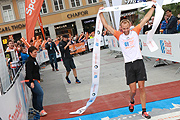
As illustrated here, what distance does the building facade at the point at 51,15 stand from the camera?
34.0 m

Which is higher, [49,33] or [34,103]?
[49,33]

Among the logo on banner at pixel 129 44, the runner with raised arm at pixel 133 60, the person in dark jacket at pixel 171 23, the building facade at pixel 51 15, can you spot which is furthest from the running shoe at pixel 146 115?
the building facade at pixel 51 15

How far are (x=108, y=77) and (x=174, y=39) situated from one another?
320 centimetres

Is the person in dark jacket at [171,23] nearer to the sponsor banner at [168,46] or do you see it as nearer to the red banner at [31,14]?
the sponsor banner at [168,46]

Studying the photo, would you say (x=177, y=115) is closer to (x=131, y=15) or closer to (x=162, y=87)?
(x=162, y=87)

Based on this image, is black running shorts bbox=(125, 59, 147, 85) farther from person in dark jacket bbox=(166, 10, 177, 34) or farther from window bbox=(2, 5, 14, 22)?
window bbox=(2, 5, 14, 22)

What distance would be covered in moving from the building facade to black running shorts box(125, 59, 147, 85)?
30354 mm

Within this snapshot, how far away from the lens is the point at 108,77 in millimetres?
10273

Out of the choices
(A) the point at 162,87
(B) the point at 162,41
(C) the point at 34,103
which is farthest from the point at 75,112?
(B) the point at 162,41

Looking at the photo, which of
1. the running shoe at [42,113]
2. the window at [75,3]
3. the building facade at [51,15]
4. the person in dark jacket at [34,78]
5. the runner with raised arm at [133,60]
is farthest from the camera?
the window at [75,3]

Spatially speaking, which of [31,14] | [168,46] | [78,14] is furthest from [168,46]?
[78,14]

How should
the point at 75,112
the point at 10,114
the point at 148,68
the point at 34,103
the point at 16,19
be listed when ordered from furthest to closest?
the point at 16,19 → the point at 148,68 → the point at 34,103 → the point at 75,112 → the point at 10,114

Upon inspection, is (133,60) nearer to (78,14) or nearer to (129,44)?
(129,44)

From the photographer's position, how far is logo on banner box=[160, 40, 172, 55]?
919 cm
